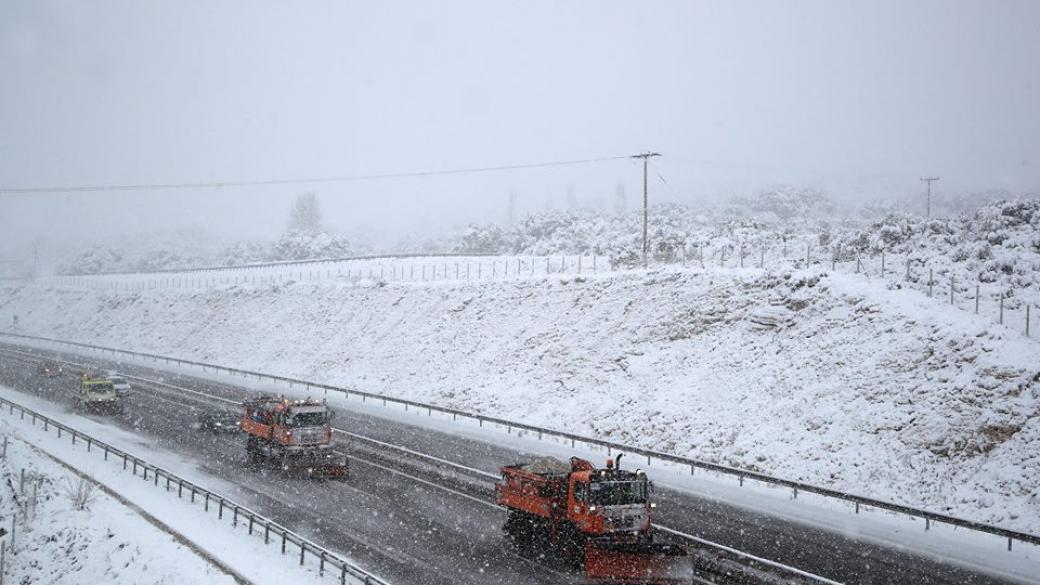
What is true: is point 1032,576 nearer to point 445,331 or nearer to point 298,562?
point 298,562

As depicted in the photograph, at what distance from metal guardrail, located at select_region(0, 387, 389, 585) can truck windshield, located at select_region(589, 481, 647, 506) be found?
526 cm

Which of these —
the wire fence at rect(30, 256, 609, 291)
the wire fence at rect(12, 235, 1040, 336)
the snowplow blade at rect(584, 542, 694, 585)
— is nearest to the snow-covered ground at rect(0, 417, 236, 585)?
the snowplow blade at rect(584, 542, 694, 585)

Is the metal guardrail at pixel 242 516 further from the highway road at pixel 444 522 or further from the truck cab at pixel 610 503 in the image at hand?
the truck cab at pixel 610 503

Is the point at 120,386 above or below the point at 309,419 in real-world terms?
below

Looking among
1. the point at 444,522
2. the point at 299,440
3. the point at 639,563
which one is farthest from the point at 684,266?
the point at 639,563

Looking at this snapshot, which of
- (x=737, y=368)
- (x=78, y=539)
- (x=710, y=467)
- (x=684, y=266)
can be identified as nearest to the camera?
(x=78, y=539)

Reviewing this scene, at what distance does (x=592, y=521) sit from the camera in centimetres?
1656

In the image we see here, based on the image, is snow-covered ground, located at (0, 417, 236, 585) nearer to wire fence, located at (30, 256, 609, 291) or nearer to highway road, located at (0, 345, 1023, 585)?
highway road, located at (0, 345, 1023, 585)

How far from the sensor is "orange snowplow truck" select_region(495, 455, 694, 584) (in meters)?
14.6

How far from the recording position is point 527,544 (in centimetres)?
1903

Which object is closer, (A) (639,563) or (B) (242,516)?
(A) (639,563)

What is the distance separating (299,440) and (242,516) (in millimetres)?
5932

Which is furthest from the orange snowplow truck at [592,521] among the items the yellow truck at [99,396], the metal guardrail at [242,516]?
the yellow truck at [99,396]

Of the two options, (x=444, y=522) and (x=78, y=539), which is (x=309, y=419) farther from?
(x=444, y=522)
